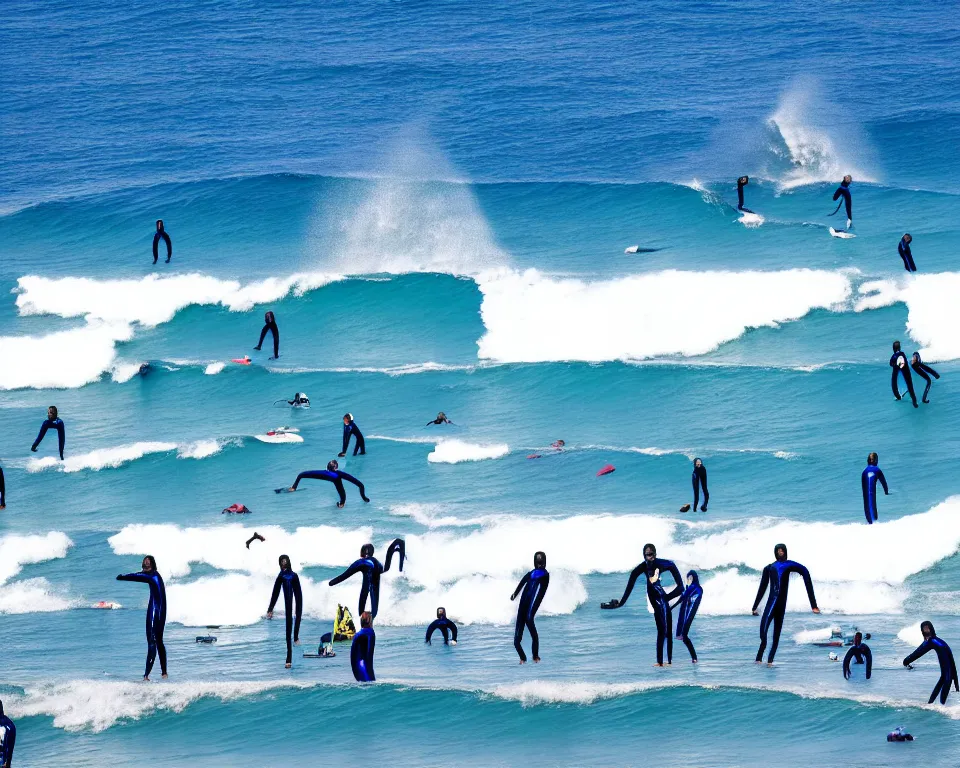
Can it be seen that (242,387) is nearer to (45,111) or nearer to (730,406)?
(730,406)

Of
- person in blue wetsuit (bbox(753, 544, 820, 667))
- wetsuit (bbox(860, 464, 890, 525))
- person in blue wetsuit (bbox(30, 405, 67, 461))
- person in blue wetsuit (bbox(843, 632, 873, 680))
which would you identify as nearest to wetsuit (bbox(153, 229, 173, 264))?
person in blue wetsuit (bbox(30, 405, 67, 461))

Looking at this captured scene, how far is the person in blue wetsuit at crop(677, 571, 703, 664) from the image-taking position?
18.3m

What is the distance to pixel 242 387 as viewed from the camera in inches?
1223

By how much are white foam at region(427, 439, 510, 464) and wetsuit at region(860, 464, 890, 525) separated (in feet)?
22.0

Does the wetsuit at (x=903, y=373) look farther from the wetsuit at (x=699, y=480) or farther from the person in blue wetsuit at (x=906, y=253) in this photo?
the wetsuit at (x=699, y=480)

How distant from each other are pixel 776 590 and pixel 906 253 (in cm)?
1518

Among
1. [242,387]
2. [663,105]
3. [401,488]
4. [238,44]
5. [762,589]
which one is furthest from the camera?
[238,44]

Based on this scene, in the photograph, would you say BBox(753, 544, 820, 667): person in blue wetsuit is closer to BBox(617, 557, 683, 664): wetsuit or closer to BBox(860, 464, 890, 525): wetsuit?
BBox(617, 557, 683, 664): wetsuit

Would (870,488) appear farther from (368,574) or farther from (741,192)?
(741,192)

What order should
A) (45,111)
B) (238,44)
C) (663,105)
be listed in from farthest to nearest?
(238,44), (45,111), (663,105)

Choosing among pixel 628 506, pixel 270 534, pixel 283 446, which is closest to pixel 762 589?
pixel 628 506

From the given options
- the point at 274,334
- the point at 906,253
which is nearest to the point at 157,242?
the point at 274,334

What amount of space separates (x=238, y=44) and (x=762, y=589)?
36.6 meters

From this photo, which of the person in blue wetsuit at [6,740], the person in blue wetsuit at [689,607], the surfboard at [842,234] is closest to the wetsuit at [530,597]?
the person in blue wetsuit at [689,607]
